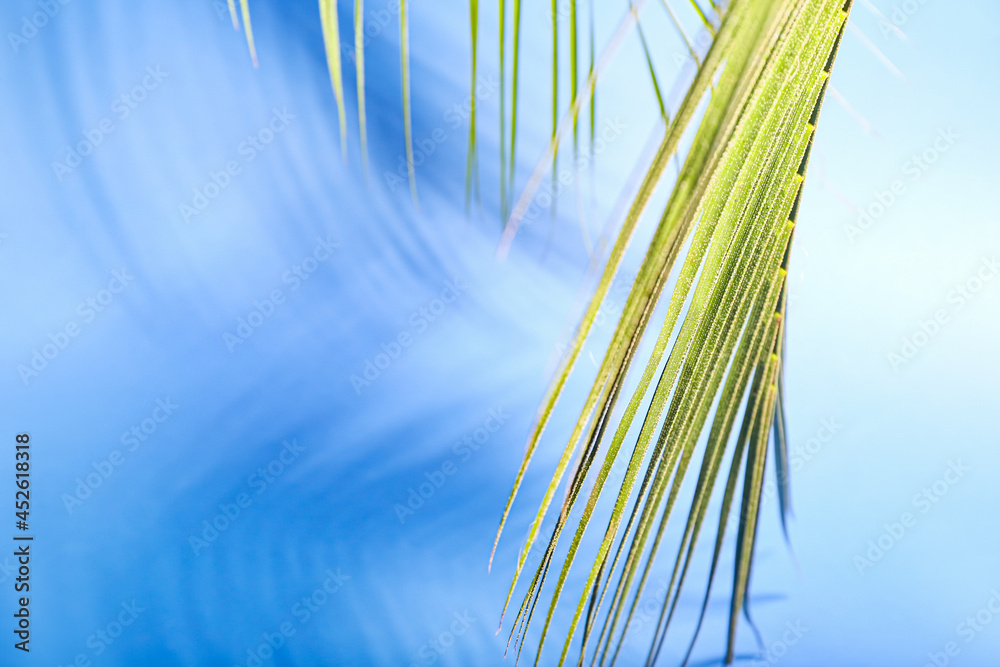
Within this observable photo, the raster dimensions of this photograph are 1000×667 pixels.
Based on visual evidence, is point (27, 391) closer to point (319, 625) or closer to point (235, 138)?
point (235, 138)

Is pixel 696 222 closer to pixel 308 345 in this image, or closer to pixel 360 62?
pixel 360 62

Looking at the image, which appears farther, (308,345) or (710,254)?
(308,345)

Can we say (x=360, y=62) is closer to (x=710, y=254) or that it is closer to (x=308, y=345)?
(x=710, y=254)

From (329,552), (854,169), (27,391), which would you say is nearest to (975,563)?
(854,169)

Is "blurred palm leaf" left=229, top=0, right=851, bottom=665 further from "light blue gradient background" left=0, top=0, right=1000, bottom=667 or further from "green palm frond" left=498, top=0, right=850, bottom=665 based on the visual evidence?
"light blue gradient background" left=0, top=0, right=1000, bottom=667

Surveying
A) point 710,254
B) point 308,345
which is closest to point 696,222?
point 710,254

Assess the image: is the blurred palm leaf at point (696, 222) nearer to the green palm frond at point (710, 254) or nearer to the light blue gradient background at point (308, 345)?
the green palm frond at point (710, 254)

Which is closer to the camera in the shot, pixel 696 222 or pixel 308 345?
pixel 696 222

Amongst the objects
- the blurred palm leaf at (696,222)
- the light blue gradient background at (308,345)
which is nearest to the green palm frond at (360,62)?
the blurred palm leaf at (696,222)

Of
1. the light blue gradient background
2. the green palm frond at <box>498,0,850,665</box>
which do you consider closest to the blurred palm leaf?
the green palm frond at <box>498,0,850,665</box>
